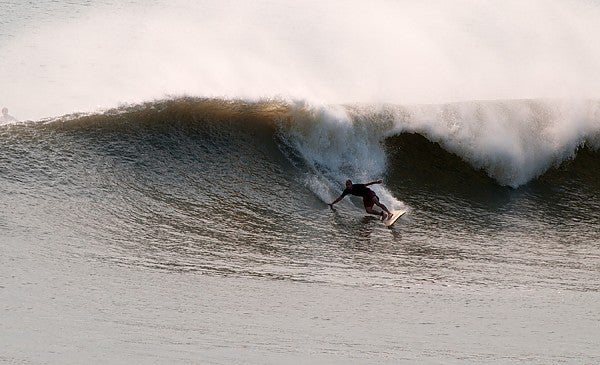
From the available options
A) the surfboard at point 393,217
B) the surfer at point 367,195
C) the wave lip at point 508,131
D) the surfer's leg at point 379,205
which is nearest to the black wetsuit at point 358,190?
the surfer at point 367,195

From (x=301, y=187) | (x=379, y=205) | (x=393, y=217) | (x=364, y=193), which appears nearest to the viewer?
(x=393, y=217)

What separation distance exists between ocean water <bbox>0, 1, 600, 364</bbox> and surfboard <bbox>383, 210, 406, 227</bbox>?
0.90 feet

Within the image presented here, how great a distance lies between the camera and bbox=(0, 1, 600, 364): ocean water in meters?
13.5

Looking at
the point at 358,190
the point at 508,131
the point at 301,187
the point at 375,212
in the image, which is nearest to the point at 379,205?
the point at 375,212

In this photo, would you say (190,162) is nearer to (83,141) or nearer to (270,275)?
(83,141)

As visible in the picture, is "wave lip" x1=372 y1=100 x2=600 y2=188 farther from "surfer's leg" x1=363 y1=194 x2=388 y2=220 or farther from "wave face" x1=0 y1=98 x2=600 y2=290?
"surfer's leg" x1=363 y1=194 x2=388 y2=220

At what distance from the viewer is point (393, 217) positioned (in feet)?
59.4

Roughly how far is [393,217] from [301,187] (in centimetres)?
205

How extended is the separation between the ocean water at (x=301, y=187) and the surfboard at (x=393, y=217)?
0.27 metres

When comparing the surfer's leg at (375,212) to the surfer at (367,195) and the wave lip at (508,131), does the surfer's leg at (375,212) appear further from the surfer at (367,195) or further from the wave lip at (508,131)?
the wave lip at (508,131)

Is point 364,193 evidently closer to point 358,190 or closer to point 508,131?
point 358,190

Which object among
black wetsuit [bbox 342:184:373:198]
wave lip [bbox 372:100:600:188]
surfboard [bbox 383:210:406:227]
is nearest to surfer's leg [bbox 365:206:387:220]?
surfboard [bbox 383:210:406:227]

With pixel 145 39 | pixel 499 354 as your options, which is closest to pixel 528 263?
pixel 499 354

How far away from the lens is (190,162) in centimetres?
1995
